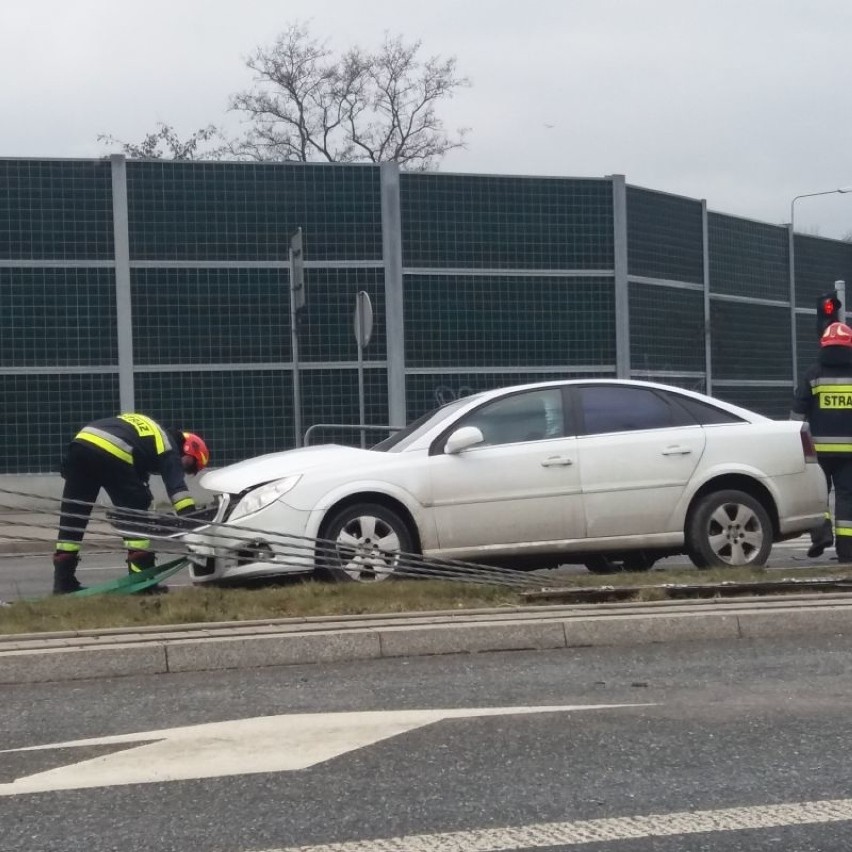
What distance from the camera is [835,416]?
10547 millimetres

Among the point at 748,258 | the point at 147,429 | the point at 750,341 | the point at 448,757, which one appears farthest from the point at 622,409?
the point at 748,258

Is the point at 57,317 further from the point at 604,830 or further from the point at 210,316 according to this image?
the point at 604,830

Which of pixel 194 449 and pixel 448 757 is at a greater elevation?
pixel 194 449

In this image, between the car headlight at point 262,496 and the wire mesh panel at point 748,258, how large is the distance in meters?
19.2

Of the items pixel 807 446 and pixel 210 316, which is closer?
pixel 807 446

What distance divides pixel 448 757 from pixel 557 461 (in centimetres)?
473

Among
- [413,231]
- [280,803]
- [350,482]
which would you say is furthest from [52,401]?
[280,803]

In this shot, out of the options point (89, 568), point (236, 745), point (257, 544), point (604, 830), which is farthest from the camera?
point (89, 568)

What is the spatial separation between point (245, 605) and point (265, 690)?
159cm

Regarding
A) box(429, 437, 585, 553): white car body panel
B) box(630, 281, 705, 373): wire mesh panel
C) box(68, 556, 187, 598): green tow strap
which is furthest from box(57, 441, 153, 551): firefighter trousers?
box(630, 281, 705, 373): wire mesh panel

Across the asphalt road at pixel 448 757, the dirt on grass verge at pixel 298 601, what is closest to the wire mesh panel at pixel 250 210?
the dirt on grass verge at pixel 298 601

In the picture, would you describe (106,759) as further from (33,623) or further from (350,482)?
(350,482)

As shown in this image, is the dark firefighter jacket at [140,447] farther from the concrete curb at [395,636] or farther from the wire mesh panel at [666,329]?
the wire mesh panel at [666,329]

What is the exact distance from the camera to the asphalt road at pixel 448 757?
436 cm
